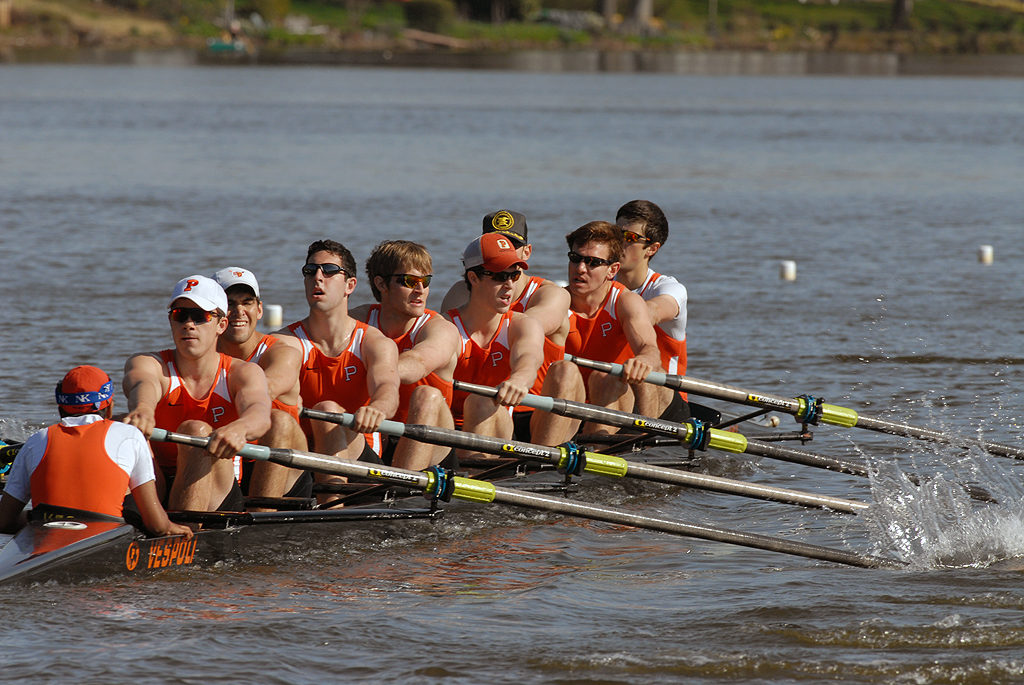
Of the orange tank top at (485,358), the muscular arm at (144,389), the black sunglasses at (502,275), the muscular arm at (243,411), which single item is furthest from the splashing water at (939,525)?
the muscular arm at (144,389)

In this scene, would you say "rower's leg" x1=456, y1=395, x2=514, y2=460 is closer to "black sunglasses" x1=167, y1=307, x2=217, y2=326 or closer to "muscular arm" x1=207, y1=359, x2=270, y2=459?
"muscular arm" x1=207, y1=359, x2=270, y2=459

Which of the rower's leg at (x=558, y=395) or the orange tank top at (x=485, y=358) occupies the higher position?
the orange tank top at (x=485, y=358)

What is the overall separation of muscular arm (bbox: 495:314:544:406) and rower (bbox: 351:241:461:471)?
373 millimetres

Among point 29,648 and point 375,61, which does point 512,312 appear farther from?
point 375,61

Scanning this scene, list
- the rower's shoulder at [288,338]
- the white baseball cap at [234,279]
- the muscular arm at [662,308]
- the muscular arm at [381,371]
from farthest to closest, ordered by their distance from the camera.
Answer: the muscular arm at [662,308]
the rower's shoulder at [288,338]
the muscular arm at [381,371]
the white baseball cap at [234,279]

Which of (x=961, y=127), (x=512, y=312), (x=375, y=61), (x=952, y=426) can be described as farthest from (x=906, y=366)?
(x=375, y=61)

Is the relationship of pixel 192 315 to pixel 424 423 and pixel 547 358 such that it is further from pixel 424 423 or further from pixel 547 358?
pixel 547 358

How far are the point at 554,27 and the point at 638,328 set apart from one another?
10222 cm

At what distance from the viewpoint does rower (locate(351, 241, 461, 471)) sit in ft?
25.4

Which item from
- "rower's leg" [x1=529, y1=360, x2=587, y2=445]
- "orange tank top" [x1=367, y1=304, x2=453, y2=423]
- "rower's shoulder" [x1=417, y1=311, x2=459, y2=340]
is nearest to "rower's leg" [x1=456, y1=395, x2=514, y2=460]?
"orange tank top" [x1=367, y1=304, x2=453, y2=423]

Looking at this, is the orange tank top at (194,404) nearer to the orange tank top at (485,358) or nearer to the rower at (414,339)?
the rower at (414,339)

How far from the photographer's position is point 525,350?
8.20 m

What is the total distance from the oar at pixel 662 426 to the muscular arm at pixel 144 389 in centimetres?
200

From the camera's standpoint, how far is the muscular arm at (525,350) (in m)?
7.88
